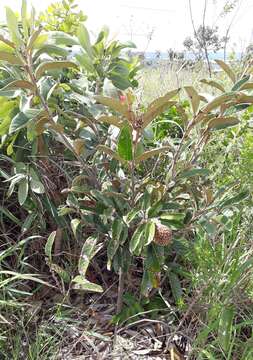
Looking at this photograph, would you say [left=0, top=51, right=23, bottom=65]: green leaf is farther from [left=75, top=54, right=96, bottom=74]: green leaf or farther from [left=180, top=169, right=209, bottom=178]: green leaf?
[left=180, top=169, right=209, bottom=178]: green leaf

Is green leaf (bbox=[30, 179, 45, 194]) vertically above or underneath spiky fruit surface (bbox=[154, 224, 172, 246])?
underneath

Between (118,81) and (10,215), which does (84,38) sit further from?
(10,215)

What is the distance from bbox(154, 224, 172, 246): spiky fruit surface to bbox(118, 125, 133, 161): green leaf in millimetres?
234

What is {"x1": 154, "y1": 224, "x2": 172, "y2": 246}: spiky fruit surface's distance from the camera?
4.80ft

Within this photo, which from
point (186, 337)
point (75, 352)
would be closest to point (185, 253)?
point (186, 337)

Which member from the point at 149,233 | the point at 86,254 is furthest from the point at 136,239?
the point at 86,254

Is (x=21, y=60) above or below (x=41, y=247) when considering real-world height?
above

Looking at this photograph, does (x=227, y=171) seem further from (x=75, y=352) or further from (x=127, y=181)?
(x=75, y=352)

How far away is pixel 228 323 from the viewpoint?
57.1 inches

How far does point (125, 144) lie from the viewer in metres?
1.44

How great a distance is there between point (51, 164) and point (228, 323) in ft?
3.13

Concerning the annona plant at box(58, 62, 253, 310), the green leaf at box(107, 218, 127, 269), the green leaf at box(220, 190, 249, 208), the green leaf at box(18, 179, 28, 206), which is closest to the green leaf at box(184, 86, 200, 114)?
the annona plant at box(58, 62, 253, 310)

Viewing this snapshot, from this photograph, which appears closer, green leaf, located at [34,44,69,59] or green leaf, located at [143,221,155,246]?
green leaf, located at [143,221,155,246]

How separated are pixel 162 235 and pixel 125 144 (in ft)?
0.98
